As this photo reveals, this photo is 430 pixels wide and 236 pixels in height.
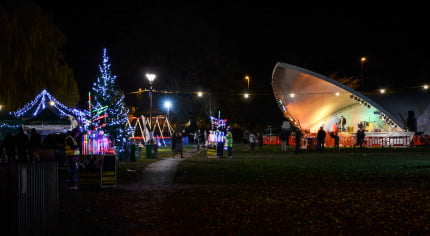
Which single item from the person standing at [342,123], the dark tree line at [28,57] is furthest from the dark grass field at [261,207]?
the person standing at [342,123]

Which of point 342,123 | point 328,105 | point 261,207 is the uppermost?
point 328,105

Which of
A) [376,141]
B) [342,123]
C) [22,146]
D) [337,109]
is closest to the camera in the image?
[22,146]

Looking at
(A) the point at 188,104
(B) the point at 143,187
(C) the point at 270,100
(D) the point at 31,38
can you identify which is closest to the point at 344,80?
(C) the point at 270,100

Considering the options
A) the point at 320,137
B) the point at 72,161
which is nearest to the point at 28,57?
the point at 320,137

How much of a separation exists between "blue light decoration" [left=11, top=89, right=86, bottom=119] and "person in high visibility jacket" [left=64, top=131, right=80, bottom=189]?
2260cm

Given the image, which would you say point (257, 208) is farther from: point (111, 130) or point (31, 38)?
point (31, 38)

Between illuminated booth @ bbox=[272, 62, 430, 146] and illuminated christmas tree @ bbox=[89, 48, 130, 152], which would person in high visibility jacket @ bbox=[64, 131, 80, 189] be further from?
illuminated booth @ bbox=[272, 62, 430, 146]

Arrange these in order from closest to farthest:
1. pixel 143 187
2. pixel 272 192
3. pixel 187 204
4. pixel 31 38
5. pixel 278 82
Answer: pixel 187 204 → pixel 272 192 → pixel 143 187 → pixel 31 38 → pixel 278 82

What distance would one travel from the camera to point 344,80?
238 feet

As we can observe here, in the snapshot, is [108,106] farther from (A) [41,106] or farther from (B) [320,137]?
(B) [320,137]

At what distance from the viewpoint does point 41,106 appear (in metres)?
38.0

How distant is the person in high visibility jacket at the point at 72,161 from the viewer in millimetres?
15377

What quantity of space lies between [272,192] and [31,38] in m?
33.3

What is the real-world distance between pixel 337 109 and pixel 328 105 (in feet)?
5.32
